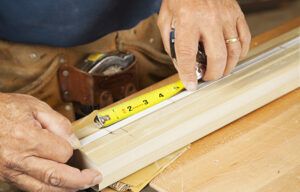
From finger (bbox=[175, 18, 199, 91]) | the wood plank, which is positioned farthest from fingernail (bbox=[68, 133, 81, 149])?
finger (bbox=[175, 18, 199, 91])

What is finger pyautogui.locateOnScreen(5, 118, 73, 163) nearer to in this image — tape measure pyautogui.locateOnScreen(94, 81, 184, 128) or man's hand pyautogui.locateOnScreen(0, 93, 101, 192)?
man's hand pyautogui.locateOnScreen(0, 93, 101, 192)

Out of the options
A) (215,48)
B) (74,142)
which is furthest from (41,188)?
(215,48)

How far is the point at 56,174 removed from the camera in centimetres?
103

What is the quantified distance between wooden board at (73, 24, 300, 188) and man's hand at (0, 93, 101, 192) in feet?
0.22

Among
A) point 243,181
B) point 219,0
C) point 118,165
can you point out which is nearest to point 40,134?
point 118,165

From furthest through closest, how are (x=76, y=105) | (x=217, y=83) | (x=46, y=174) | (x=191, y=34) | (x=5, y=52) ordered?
1. (x=76, y=105)
2. (x=5, y=52)
3. (x=217, y=83)
4. (x=191, y=34)
5. (x=46, y=174)

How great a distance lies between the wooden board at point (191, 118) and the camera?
3.67 feet

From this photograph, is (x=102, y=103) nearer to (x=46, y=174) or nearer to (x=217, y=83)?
(x=217, y=83)

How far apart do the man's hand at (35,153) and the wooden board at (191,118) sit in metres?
0.07

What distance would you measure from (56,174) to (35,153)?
0.07 metres

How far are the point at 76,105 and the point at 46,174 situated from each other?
→ 75 cm

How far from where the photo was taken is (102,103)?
66.1 inches

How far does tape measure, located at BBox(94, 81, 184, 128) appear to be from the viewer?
4.03ft

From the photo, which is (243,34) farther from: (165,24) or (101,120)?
(101,120)
